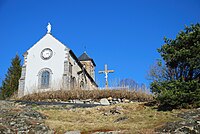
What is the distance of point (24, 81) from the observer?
30.1 m

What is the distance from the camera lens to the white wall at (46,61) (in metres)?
30.1

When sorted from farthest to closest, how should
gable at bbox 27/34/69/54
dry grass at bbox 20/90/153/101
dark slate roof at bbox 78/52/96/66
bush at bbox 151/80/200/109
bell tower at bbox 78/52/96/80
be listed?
dark slate roof at bbox 78/52/96/66 < bell tower at bbox 78/52/96/80 < gable at bbox 27/34/69/54 < dry grass at bbox 20/90/153/101 < bush at bbox 151/80/200/109

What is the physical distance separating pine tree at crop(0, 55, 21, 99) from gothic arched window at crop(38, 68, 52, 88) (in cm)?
437

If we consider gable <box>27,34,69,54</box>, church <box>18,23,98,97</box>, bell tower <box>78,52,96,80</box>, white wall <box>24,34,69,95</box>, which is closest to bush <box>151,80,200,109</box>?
church <box>18,23,98,97</box>

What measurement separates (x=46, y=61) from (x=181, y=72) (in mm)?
21172

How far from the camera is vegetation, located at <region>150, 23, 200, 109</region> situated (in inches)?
436

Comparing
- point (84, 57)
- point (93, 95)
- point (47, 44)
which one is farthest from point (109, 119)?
point (84, 57)

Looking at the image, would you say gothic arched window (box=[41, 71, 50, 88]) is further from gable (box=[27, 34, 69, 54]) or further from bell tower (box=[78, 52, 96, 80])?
bell tower (box=[78, 52, 96, 80])

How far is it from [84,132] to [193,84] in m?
5.28

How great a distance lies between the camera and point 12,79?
3462 cm

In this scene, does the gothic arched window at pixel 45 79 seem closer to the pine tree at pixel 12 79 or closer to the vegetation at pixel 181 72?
the pine tree at pixel 12 79

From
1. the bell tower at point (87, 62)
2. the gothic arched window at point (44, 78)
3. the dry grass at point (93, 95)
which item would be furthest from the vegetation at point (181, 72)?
the bell tower at point (87, 62)

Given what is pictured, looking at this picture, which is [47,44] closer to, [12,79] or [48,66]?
[48,66]

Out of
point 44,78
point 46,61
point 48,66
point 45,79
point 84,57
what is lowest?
point 45,79
